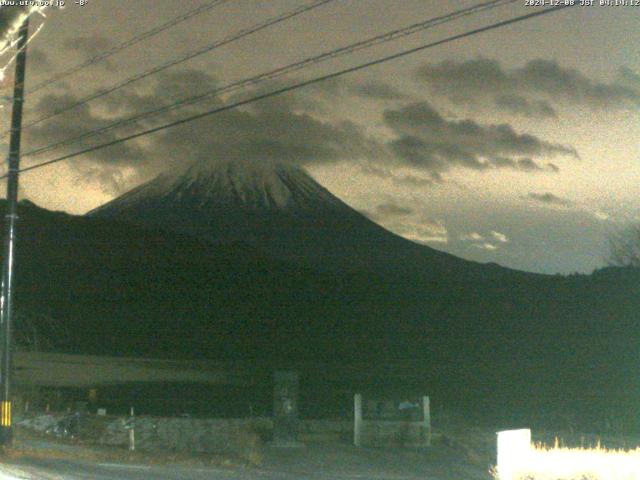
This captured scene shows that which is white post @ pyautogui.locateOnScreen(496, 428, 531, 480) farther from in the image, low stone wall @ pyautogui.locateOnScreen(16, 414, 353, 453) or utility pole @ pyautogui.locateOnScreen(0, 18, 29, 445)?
low stone wall @ pyautogui.locateOnScreen(16, 414, 353, 453)

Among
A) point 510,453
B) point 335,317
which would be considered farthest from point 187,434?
point 335,317

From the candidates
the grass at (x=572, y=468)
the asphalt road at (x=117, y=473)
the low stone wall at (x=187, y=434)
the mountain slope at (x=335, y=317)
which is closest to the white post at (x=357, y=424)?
the low stone wall at (x=187, y=434)

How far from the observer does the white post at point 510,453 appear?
47.0ft

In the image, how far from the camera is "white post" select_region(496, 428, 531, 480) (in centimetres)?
1431

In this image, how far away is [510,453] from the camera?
14633 millimetres

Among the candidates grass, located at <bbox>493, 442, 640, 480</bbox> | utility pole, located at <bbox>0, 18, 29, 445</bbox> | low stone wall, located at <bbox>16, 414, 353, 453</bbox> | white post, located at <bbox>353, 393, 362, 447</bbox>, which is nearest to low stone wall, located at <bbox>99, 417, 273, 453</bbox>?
low stone wall, located at <bbox>16, 414, 353, 453</bbox>

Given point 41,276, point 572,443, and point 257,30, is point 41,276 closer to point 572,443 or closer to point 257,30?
point 572,443

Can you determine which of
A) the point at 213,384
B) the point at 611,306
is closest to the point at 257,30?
the point at 213,384

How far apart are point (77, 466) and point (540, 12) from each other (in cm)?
1043

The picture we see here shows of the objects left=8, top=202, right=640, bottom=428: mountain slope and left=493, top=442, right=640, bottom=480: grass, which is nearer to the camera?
left=493, top=442, right=640, bottom=480: grass

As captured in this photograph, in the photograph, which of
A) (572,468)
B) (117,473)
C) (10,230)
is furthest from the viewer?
(10,230)

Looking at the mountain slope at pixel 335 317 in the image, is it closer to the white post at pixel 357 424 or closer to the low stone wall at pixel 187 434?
the white post at pixel 357 424

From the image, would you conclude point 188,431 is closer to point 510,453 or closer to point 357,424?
point 357,424

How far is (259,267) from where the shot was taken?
152000 mm
